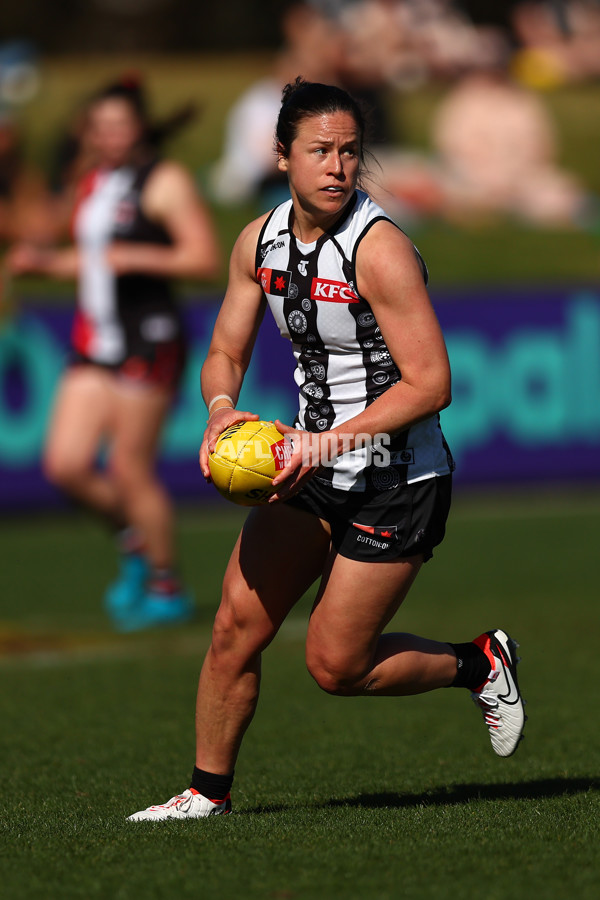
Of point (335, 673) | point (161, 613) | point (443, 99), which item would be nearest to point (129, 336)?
point (161, 613)

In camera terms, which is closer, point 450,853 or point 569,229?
point 450,853

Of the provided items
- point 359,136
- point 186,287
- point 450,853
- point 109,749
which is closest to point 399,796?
point 450,853

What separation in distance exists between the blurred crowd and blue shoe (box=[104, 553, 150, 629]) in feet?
34.5

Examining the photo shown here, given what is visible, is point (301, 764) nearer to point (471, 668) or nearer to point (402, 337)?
point (471, 668)

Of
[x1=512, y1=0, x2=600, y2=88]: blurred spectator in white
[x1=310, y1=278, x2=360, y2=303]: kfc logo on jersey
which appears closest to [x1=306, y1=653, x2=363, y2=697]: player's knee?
[x1=310, y1=278, x2=360, y2=303]: kfc logo on jersey

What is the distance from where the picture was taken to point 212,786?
4488 mm

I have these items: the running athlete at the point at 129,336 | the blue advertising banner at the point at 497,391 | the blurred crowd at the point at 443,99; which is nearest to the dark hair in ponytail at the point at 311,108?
the running athlete at the point at 129,336

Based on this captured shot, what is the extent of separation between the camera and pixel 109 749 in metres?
5.60

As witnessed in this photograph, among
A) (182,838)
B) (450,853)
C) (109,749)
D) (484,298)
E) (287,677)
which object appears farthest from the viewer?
(484,298)

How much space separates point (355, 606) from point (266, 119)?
15668 millimetres

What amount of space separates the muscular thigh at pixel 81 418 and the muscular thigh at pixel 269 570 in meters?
3.85

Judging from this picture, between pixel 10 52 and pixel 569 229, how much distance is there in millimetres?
8519

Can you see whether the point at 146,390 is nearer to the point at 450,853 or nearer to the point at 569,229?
the point at 450,853

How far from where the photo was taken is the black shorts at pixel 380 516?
14.4 feet
